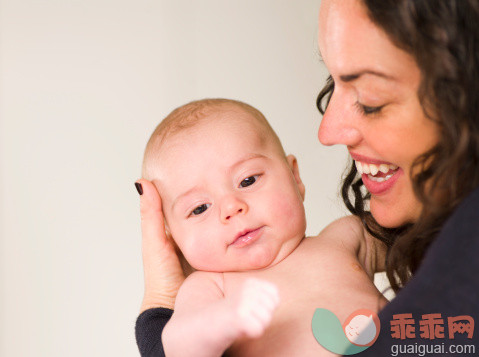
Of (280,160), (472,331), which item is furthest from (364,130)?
(472,331)

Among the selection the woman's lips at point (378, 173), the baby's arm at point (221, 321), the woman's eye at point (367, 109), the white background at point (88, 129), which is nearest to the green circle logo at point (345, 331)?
the baby's arm at point (221, 321)

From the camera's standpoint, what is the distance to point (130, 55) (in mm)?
2764

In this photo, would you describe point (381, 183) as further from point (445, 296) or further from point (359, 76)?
point (445, 296)

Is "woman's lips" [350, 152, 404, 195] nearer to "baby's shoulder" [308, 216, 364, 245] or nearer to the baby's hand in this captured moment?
"baby's shoulder" [308, 216, 364, 245]

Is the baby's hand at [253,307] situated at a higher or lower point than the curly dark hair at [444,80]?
lower

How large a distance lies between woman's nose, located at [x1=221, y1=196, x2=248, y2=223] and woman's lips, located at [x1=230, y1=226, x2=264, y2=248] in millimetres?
43

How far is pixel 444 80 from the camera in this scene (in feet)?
3.36

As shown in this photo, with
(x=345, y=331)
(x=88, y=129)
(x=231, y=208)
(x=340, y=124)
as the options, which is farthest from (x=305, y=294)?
(x=88, y=129)

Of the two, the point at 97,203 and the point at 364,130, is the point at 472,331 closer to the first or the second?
the point at 364,130

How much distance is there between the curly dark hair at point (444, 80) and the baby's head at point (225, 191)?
0.34 meters

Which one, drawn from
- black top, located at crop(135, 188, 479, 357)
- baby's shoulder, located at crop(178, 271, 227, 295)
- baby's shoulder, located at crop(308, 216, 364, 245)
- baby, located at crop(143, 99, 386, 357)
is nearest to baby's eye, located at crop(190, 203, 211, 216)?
baby, located at crop(143, 99, 386, 357)

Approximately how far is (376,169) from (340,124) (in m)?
0.13

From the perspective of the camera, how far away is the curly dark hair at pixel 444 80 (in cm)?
99

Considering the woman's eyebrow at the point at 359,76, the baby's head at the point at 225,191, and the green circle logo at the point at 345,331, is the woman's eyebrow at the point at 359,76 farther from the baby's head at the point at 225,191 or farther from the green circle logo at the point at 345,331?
the green circle logo at the point at 345,331
